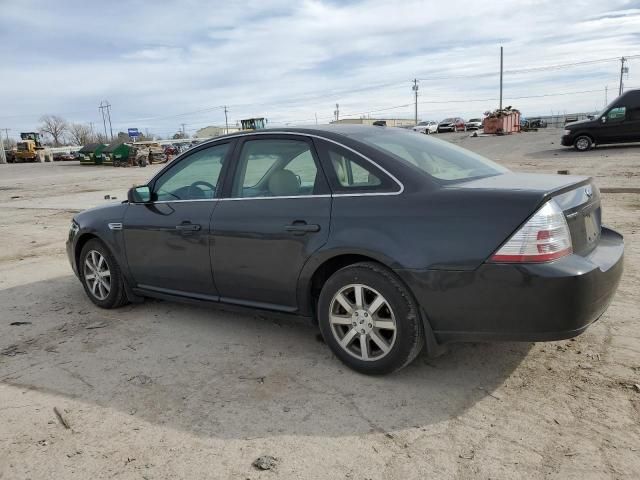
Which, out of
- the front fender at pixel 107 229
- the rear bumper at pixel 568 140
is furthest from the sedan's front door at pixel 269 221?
the rear bumper at pixel 568 140

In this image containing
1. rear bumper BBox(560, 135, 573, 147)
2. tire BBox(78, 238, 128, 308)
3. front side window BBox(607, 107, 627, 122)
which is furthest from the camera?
rear bumper BBox(560, 135, 573, 147)

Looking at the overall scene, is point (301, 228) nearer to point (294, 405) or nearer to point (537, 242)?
point (294, 405)

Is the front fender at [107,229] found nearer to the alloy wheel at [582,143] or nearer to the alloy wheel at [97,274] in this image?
the alloy wheel at [97,274]

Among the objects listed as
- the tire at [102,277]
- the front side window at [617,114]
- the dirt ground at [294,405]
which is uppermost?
the front side window at [617,114]

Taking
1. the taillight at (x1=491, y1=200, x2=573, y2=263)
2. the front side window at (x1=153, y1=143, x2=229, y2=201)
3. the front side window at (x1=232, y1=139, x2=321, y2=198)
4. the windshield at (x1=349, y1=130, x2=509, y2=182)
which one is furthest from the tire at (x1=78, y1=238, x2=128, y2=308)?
the taillight at (x1=491, y1=200, x2=573, y2=263)

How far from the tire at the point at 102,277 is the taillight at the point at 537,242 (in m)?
3.54

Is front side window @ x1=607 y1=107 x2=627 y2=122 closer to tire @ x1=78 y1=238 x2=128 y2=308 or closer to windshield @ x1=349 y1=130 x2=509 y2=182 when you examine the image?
windshield @ x1=349 y1=130 x2=509 y2=182

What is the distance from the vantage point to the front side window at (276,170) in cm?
370

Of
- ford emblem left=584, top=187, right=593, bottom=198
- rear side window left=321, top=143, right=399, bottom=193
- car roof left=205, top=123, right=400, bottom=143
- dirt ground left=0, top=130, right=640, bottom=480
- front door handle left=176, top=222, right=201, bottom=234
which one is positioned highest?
car roof left=205, top=123, right=400, bottom=143

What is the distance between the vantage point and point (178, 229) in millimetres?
4273

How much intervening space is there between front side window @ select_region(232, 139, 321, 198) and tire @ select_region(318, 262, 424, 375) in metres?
0.69

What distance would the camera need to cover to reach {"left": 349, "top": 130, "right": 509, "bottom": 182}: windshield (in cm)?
346

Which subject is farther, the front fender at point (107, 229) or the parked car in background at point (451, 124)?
the parked car in background at point (451, 124)

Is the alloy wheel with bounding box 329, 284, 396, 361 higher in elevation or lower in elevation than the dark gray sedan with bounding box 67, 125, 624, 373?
lower
